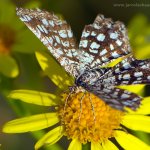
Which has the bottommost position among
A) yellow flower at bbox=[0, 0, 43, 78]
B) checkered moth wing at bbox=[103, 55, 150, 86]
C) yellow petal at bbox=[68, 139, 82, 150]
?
yellow petal at bbox=[68, 139, 82, 150]

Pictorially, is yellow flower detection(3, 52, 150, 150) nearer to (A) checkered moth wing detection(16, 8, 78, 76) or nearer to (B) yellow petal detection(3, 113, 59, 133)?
(B) yellow petal detection(3, 113, 59, 133)

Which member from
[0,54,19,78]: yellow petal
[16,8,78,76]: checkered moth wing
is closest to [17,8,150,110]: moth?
[16,8,78,76]: checkered moth wing

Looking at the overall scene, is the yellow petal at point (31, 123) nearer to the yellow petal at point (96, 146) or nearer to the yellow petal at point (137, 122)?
the yellow petal at point (96, 146)

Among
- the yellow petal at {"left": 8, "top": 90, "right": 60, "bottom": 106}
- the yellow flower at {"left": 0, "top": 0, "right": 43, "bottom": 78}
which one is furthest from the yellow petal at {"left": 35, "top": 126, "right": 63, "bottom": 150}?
the yellow flower at {"left": 0, "top": 0, "right": 43, "bottom": 78}

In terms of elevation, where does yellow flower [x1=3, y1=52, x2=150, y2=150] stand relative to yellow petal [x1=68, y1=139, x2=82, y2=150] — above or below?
above

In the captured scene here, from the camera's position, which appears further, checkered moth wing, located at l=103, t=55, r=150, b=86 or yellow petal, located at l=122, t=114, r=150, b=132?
yellow petal, located at l=122, t=114, r=150, b=132

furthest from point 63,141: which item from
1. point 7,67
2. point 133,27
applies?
point 7,67

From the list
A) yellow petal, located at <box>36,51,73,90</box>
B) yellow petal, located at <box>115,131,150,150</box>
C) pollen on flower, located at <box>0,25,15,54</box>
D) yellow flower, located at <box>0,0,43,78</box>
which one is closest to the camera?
yellow petal, located at <box>115,131,150,150</box>

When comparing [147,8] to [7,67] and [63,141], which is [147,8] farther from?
[7,67]

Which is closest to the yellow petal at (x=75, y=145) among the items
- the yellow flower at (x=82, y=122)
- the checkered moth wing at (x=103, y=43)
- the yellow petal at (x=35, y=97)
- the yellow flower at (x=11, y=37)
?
the yellow flower at (x=82, y=122)

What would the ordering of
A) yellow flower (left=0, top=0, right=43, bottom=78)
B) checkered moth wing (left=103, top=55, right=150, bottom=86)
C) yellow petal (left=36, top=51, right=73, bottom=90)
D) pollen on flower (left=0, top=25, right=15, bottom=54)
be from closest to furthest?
checkered moth wing (left=103, top=55, right=150, bottom=86) → yellow petal (left=36, top=51, right=73, bottom=90) → yellow flower (left=0, top=0, right=43, bottom=78) → pollen on flower (left=0, top=25, right=15, bottom=54)
